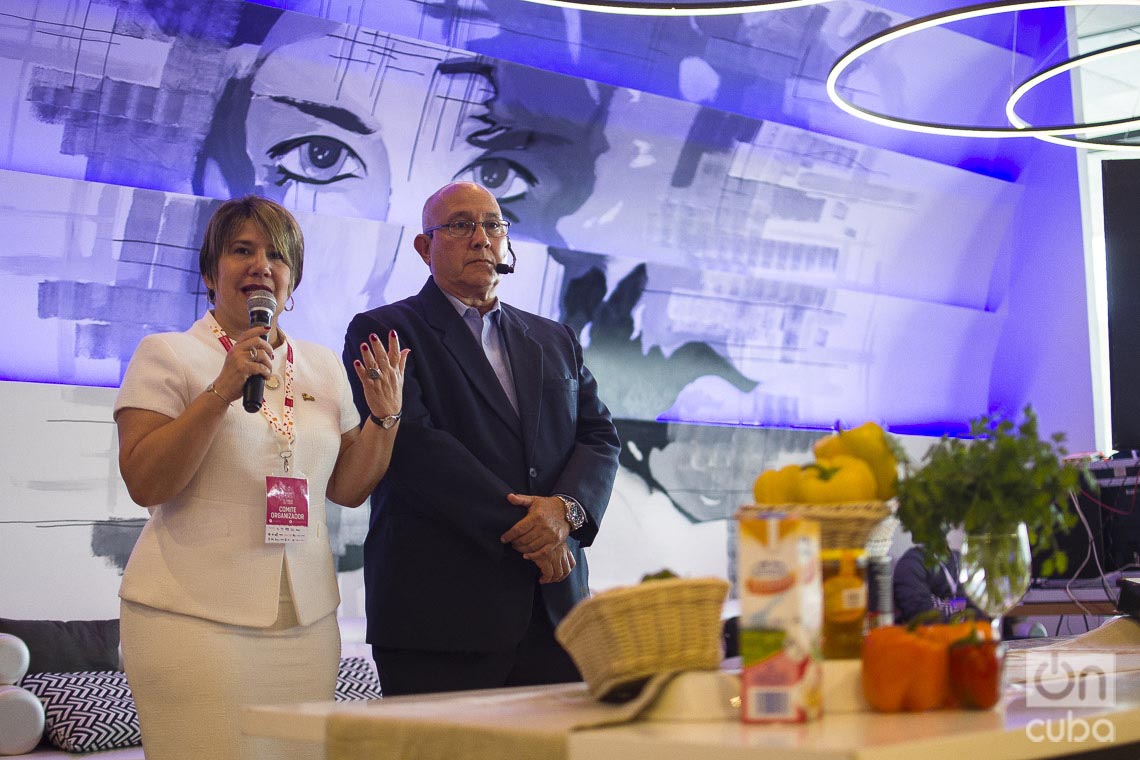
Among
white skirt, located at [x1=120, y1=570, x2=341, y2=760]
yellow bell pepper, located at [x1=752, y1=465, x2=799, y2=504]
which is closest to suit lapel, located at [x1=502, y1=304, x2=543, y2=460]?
white skirt, located at [x1=120, y1=570, x2=341, y2=760]

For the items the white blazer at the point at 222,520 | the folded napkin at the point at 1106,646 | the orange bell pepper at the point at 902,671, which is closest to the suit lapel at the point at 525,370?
the white blazer at the point at 222,520

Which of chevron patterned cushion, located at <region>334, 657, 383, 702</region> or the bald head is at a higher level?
the bald head

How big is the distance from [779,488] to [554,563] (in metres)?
1.12

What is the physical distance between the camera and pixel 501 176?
6.66 meters

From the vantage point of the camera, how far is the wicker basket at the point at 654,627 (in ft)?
4.38

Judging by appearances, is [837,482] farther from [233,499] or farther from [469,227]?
[469,227]

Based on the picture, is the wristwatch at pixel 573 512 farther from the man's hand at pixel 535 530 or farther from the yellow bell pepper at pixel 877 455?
the yellow bell pepper at pixel 877 455

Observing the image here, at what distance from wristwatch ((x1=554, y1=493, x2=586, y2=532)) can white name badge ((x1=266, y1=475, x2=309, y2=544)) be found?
59 cm

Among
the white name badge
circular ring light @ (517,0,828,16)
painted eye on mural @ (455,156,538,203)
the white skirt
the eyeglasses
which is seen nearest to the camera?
the white skirt

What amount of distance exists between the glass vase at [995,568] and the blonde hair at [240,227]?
1447 millimetres

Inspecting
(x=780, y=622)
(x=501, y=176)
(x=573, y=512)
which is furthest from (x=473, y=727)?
(x=501, y=176)

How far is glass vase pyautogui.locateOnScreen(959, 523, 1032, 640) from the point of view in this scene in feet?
5.16

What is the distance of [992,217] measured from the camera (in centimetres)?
898

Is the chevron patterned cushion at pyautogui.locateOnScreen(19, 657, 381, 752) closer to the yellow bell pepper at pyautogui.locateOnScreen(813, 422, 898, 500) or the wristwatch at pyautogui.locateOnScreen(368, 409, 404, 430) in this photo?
the wristwatch at pyautogui.locateOnScreen(368, 409, 404, 430)
